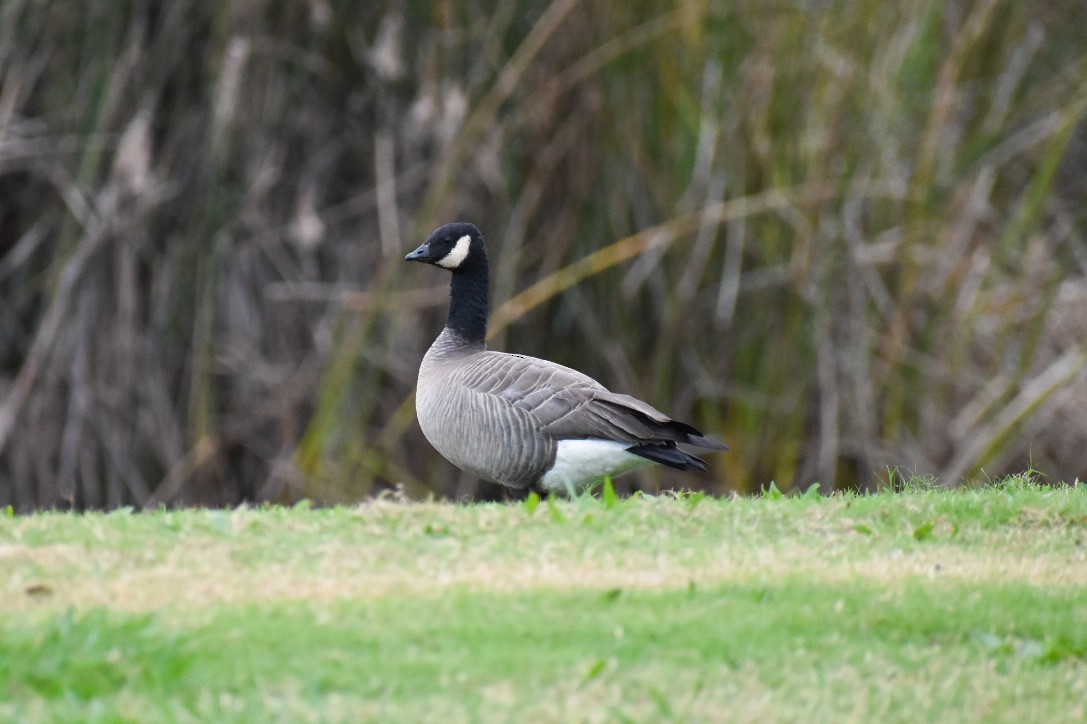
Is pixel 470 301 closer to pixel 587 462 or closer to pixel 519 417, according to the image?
pixel 519 417

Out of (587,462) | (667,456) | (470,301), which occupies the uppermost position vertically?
(470,301)

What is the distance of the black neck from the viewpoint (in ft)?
30.6

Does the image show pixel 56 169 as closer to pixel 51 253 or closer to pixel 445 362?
pixel 51 253

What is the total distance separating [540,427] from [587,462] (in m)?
0.33

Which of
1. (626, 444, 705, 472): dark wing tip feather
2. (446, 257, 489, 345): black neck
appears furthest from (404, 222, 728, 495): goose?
(446, 257, 489, 345): black neck

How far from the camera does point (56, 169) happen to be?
10.8 meters

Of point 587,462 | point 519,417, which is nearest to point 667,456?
point 587,462

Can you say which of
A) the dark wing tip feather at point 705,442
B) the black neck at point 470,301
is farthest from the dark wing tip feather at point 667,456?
the black neck at point 470,301

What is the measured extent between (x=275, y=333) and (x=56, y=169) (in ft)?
6.32

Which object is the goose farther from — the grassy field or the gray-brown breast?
the grassy field

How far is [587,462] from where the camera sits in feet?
27.3

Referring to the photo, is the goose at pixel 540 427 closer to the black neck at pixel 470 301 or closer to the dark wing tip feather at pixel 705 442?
the dark wing tip feather at pixel 705 442

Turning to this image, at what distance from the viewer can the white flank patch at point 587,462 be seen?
8.19 metres

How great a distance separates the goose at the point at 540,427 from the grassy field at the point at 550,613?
5.08 ft
